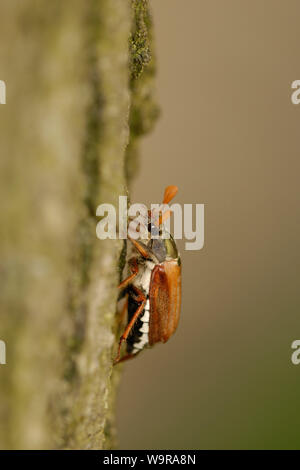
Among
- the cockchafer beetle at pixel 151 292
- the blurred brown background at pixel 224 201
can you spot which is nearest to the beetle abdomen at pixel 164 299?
Result: the cockchafer beetle at pixel 151 292

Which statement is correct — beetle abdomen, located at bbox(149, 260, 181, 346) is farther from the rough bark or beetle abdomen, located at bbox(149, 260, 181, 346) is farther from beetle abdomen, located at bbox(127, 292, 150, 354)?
the rough bark

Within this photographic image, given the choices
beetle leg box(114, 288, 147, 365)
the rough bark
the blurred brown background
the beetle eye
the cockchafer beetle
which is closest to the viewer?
the rough bark

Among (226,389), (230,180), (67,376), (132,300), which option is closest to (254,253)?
(230,180)

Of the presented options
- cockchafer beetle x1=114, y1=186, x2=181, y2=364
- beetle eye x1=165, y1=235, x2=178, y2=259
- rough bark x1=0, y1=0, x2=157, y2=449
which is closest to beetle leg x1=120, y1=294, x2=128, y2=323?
cockchafer beetle x1=114, y1=186, x2=181, y2=364

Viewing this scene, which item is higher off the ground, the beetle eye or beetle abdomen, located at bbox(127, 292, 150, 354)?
the beetle eye

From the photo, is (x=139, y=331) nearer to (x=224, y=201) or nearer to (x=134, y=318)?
(x=134, y=318)

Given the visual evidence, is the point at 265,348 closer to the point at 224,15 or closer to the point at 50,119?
the point at 224,15

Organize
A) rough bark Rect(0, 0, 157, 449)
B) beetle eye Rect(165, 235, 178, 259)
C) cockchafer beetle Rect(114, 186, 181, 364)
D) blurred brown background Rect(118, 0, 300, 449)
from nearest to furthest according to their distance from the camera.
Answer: rough bark Rect(0, 0, 157, 449) < cockchafer beetle Rect(114, 186, 181, 364) < beetle eye Rect(165, 235, 178, 259) < blurred brown background Rect(118, 0, 300, 449)
